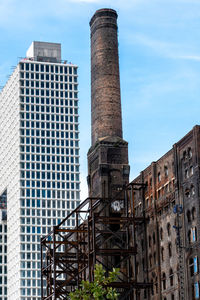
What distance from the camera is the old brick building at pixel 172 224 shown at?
64.1 meters

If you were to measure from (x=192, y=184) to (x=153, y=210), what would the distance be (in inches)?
353

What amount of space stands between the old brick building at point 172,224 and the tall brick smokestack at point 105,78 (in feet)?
40.9

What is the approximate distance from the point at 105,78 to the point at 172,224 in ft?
→ 88.4

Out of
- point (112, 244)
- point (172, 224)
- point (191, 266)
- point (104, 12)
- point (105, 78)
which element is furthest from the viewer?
point (104, 12)

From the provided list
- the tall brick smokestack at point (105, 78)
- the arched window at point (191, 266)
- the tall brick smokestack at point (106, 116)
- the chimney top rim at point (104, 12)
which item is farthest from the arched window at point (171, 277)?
the chimney top rim at point (104, 12)

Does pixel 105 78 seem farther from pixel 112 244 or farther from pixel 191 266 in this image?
pixel 191 266

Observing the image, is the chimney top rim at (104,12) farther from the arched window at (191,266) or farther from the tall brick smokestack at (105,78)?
the arched window at (191,266)

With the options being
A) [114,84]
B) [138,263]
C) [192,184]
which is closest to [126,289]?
[138,263]

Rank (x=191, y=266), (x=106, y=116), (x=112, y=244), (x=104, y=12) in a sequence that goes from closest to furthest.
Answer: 1. (x=191, y=266)
2. (x=112, y=244)
3. (x=106, y=116)
4. (x=104, y=12)

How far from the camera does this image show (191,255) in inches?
2522

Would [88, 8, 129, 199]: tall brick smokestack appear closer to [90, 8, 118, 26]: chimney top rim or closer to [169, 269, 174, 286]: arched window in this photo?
[90, 8, 118, 26]: chimney top rim

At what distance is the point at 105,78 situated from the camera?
88750 mm

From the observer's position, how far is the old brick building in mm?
64062

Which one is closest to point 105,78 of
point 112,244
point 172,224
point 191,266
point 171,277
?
point 112,244
